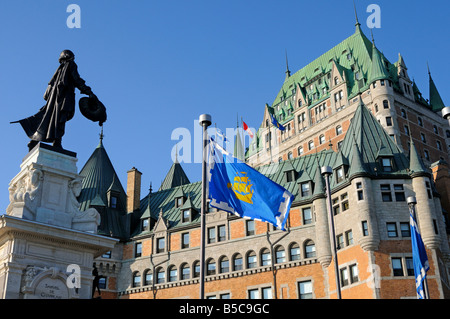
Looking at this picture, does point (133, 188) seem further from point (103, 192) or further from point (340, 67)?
point (340, 67)

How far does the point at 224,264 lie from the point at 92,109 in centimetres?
4015

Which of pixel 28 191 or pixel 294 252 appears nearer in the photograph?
pixel 28 191

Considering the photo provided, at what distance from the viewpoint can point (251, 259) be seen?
56062mm

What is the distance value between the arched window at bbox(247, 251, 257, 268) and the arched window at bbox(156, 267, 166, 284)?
972cm

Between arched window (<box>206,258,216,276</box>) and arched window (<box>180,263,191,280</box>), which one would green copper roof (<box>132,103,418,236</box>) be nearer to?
arched window (<box>180,263,191,280</box>)

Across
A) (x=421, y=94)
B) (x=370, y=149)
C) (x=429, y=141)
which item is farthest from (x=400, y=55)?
(x=370, y=149)

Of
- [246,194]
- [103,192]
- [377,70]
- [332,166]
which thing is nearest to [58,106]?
[246,194]

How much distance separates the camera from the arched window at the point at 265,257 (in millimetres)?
54969

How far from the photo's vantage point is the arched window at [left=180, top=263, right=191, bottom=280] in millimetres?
58844

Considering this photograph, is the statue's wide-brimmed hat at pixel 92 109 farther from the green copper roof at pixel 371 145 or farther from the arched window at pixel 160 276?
the arched window at pixel 160 276

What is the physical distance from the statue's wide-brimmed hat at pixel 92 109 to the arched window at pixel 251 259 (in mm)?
38524
